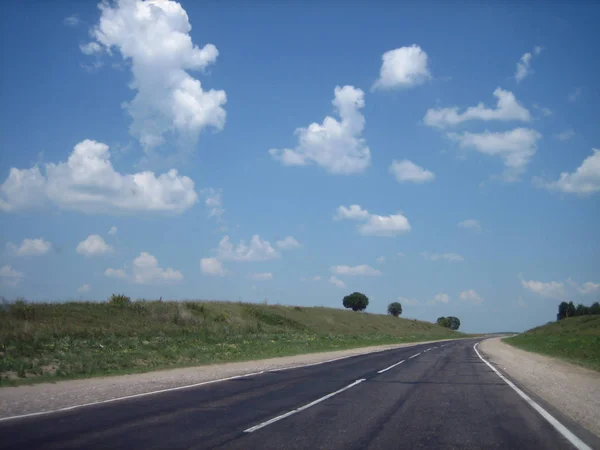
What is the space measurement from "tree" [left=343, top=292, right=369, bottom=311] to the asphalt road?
430 feet

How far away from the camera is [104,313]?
128 feet

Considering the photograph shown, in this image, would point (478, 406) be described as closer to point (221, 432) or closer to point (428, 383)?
point (428, 383)

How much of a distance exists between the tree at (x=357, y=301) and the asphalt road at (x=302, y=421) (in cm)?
13099

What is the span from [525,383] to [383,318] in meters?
107

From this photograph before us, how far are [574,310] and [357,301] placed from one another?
5658 cm

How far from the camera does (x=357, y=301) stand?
145625mm

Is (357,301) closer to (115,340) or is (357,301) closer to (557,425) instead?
(115,340)

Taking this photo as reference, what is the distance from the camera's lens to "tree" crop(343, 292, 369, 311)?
478 ft

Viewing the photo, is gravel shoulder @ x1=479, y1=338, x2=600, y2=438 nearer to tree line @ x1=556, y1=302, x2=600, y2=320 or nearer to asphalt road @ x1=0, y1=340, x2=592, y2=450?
asphalt road @ x1=0, y1=340, x2=592, y2=450

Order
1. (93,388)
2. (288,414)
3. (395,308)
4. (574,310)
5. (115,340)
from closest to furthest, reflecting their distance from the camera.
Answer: (288,414), (93,388), (115,340), (574,310), (395,308)

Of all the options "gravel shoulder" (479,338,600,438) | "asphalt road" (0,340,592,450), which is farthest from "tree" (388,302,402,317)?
"asphalt road" (0,340,592,450)

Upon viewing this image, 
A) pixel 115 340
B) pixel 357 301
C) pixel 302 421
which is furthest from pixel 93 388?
pixel 357 301

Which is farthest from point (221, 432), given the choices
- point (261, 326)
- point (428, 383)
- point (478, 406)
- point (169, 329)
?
point (261, 326)

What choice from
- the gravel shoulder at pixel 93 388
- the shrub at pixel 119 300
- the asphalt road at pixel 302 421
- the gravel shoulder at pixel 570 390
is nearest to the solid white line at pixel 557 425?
the asphalt road at pixel 302 421
